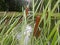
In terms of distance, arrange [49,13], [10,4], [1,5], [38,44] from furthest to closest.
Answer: [10,4] → [1,5] → [38,44] → [49,13]

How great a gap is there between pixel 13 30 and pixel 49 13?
422 millimetres

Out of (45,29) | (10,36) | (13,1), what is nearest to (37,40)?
Result: (45,29)

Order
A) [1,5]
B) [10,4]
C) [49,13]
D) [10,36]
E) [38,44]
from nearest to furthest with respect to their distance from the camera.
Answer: [49,13]
[38,44]
[10,36]
[1,5]
[10,4]

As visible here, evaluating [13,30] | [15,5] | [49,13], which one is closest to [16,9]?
[15,5]

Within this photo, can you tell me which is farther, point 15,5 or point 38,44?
point 15,5

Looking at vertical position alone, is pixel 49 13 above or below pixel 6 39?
above

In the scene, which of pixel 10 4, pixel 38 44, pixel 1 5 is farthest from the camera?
pixel 10 4

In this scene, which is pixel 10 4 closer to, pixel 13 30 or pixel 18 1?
pixel 18 1

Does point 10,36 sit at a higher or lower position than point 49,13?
lower

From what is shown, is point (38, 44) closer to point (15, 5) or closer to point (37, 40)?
point (37, 40)

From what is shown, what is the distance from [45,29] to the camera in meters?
1.11

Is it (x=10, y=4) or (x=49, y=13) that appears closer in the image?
(x=49, y=13)

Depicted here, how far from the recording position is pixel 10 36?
1294mm

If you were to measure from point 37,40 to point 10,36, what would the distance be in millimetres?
254
